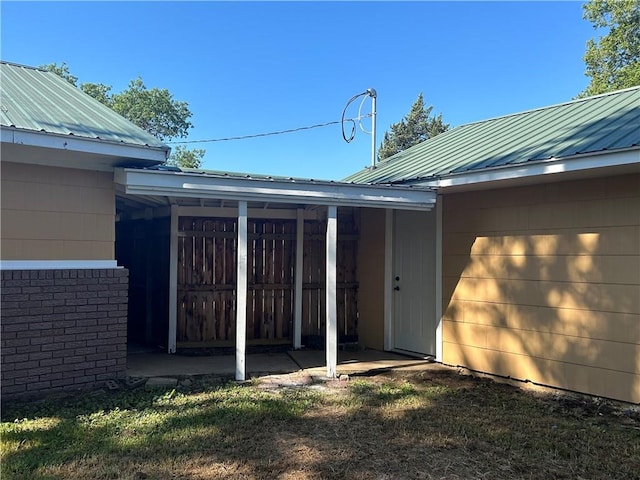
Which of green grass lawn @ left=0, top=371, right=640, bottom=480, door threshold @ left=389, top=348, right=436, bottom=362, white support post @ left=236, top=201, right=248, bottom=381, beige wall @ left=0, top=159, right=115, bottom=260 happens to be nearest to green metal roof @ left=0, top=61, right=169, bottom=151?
beige wall @ left=0, top=159, right=115, bottom=260

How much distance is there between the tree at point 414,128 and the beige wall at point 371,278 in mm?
30367

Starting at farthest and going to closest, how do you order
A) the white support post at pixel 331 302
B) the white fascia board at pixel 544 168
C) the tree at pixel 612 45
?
1. the tree at pixel 612 45
2. the white support post at pixel 331 302
3. the white fascia board at pixel 544 168

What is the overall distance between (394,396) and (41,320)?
3662 mm

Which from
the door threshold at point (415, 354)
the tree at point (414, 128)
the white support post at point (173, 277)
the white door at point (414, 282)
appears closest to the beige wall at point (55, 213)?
the white support post at point (173, 277)

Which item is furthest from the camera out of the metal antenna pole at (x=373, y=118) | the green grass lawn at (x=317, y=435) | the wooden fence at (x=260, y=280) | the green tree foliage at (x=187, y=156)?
the green tree foliage at (x=187, y=156)

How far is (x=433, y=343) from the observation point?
6.76 metres

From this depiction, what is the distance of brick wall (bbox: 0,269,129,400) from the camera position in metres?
4.59

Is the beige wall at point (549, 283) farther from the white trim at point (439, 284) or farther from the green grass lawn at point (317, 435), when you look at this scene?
the green grass lawn at point (317, 435)

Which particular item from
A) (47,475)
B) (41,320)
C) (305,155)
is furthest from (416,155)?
(305,155)

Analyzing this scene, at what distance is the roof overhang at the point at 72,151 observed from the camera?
4152mm

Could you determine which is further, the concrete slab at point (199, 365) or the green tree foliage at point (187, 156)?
the green tree foliage at point (187, 156)

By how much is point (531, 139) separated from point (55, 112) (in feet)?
17.7

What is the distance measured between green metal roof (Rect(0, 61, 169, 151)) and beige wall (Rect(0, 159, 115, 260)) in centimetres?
49

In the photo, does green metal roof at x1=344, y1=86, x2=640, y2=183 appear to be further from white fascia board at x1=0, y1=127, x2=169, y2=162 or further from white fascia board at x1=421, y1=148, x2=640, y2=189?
white fascia board at x1=0, y1=127, x2=169, y2=162
